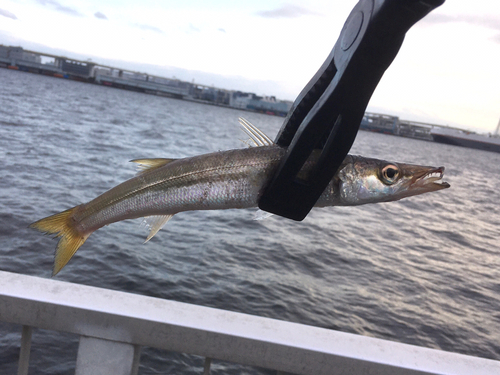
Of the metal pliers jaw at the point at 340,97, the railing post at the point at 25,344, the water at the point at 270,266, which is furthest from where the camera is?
the water at the point at 270,266

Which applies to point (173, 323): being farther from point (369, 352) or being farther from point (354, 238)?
point (354, 238)

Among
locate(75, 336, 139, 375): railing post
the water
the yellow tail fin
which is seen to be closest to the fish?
the yellow tail fin

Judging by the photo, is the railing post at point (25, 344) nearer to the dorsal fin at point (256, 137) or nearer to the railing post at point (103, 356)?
the railing post at point (103, 356)

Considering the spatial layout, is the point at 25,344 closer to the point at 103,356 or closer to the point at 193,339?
the point at 103,356

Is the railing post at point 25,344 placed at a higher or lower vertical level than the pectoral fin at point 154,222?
lower

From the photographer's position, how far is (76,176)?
21.9m

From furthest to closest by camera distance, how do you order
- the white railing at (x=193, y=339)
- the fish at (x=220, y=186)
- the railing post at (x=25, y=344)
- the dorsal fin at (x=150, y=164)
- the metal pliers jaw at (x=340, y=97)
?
the railing post at (x=25, y=344), the white railing at (x=193, y=339), the dorsal fin at (x=150, y=164), the fish at (x=220, y=186), the metal pliers jaw at (x=340, y=97)

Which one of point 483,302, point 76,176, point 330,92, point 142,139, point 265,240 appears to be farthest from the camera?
point 142,139

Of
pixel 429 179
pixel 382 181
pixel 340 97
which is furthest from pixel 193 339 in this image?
pixel 340 97

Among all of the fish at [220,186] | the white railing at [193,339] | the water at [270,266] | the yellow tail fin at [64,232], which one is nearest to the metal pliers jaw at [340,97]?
the fish at [220,186]

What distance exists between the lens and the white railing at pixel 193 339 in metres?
2.51

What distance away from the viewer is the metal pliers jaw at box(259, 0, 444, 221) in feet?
3.10

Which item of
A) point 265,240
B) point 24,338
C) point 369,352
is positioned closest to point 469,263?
point 265,240

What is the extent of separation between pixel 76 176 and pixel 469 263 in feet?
66.9
